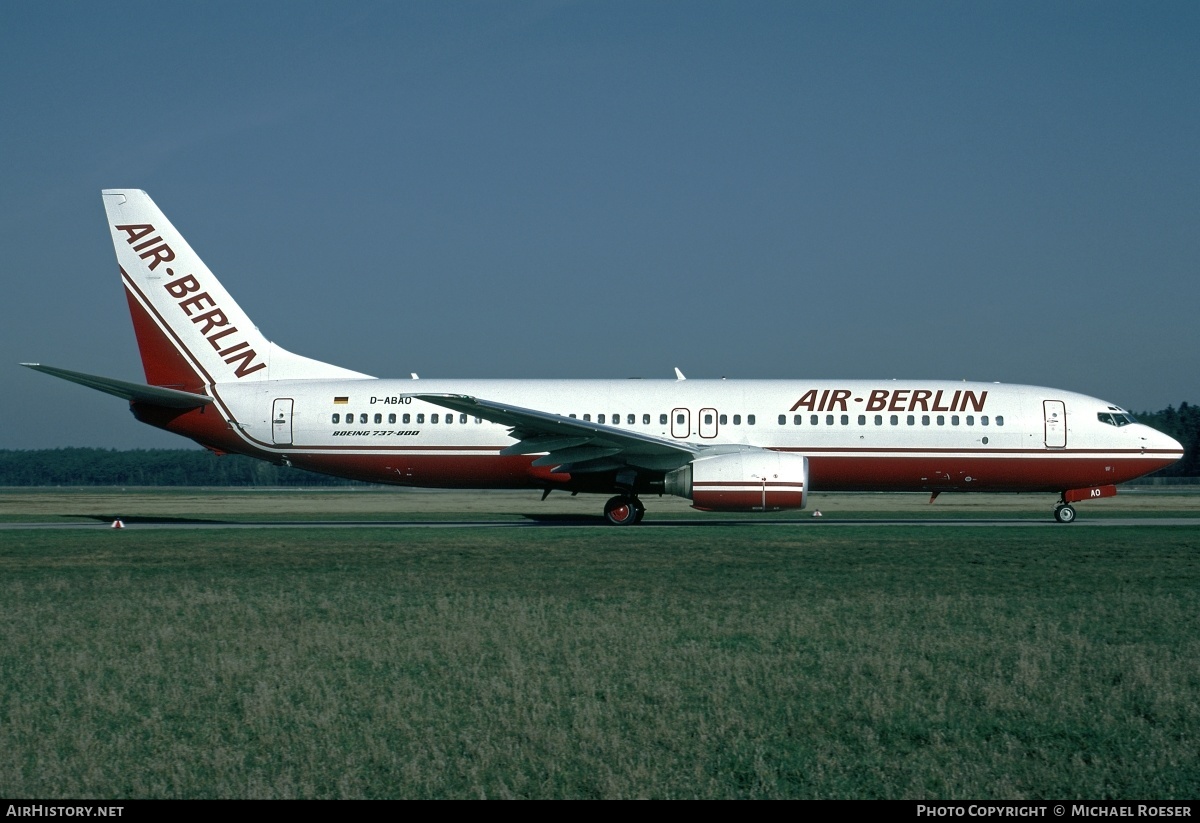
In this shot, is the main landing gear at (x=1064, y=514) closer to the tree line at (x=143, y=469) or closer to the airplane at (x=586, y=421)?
the airplane at (x=586, y=421)

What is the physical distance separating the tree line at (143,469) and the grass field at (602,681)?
10153 cm

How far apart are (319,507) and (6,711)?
32.8 m

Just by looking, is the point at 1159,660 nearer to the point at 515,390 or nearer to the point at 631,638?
the point at 631,638

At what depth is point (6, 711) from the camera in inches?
282

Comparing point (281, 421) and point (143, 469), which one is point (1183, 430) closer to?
point (281, 421)

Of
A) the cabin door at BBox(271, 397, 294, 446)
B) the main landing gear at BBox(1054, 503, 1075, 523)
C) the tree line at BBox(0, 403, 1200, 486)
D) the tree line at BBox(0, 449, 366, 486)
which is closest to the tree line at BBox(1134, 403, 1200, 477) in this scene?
the tree line at BBox(0, 403, 1200, 486)

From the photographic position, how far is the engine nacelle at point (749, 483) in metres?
23.8

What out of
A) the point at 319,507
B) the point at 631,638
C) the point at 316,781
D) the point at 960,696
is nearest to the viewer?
the point at 316,781

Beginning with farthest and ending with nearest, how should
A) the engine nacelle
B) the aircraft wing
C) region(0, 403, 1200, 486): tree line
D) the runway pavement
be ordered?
1. region(0, 403, 1200, 486): tree line
2. the runway pavement
3. the aircraft wing
4. the engine nacelle

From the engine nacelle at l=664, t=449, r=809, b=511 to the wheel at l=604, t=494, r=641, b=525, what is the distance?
8.12 feet

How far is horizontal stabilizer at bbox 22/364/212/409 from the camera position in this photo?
2400cm

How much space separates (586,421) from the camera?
26781mm

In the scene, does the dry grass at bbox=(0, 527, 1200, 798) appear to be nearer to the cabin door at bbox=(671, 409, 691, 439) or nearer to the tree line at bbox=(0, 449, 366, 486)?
the cabin door at bbox=(671, 409, 691, 439)

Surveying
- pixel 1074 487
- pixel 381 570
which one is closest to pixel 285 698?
pixel 381 570
